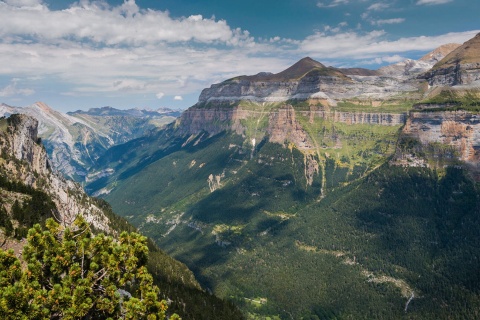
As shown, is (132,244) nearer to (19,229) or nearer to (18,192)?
(19,229)

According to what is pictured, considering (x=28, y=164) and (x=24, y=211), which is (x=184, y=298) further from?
(x=28, y=164)

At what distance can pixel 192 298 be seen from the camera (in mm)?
138375

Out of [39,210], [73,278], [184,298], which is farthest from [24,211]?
[184,298]

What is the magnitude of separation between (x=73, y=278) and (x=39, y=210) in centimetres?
6619

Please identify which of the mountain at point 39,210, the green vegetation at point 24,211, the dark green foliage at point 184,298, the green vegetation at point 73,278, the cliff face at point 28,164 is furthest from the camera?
the cliff face at point 28,164

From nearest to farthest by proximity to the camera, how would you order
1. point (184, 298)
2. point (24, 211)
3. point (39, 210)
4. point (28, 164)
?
point (24, 211) < point (39, 210) < point (184, 298) < point (28, 164)

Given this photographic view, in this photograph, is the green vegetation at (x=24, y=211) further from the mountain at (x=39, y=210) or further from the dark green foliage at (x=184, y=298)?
the dark green foliage at (x=184, y=298)

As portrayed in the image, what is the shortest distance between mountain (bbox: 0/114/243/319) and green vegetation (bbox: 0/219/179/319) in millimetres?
4304

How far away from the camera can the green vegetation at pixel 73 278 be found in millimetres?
37188

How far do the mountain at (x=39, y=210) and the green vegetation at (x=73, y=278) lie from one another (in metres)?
4.30

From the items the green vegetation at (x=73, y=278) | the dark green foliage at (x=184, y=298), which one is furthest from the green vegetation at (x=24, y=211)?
the dark green foliage at (x=184, y=298)

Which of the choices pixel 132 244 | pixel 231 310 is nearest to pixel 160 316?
pixel 132 244

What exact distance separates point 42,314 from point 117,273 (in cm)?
923

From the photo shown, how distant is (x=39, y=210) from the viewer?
9650 cm
